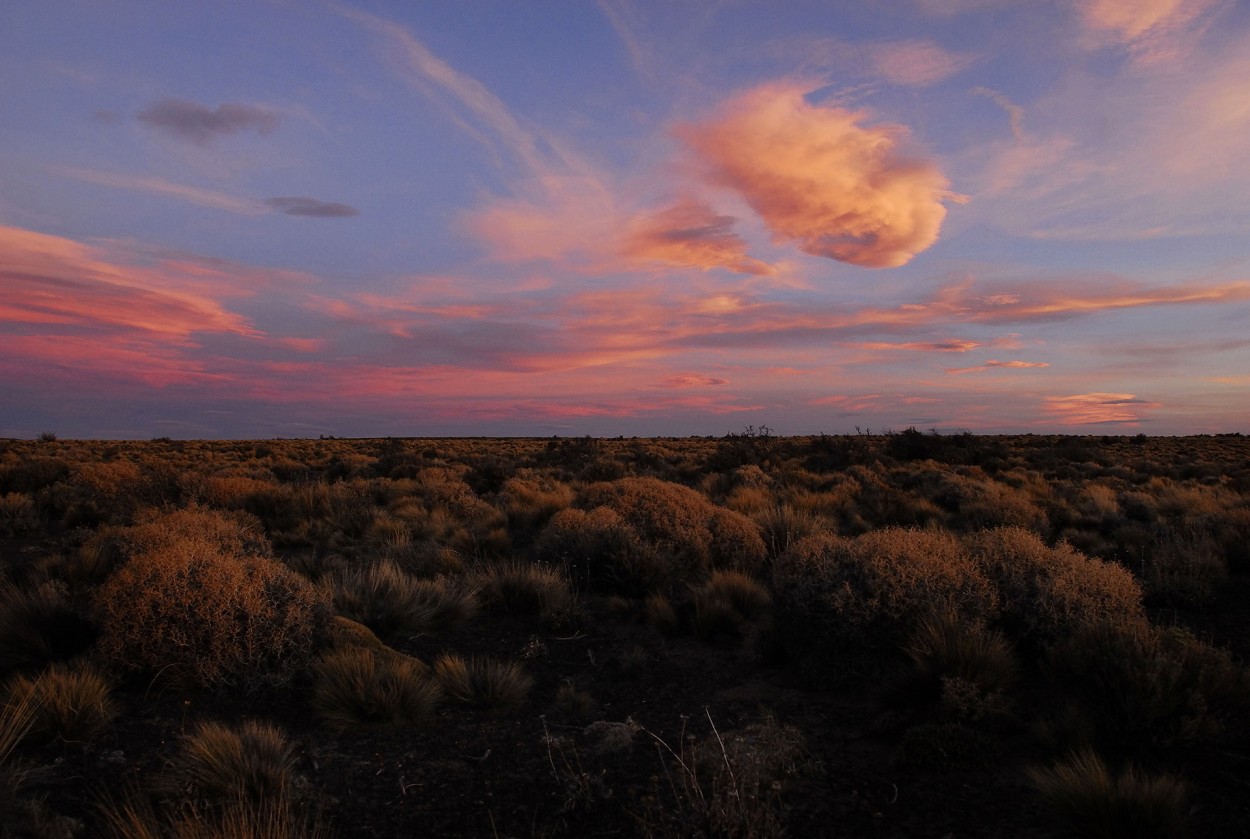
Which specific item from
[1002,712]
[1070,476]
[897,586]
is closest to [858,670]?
[897,586]

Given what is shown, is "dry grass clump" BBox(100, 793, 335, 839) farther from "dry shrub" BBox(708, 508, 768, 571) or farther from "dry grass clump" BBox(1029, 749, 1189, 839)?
"dry shrub" BBox(708, 508, 768, 571)

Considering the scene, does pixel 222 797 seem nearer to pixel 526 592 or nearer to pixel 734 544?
pixel 526 592

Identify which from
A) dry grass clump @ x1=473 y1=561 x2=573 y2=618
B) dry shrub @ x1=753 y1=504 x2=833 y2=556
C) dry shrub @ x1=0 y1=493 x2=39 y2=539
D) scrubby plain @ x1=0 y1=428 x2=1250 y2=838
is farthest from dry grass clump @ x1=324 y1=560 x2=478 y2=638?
dry shrub @ x1=0 y1=493 x2=39 y2=539

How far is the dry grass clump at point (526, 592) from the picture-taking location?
8453 mm

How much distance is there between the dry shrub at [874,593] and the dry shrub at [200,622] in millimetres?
4665

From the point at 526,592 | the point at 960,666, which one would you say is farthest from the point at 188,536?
the point at 960,666

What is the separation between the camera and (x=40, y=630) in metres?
6.41

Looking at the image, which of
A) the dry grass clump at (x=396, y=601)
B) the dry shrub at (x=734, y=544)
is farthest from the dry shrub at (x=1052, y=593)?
the dry grass clump at (x=396, y=601)

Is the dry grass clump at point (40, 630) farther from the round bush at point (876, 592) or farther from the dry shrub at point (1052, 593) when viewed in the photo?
the dry shrub at point (1052, 593)

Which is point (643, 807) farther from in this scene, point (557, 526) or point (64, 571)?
point (64, 571)

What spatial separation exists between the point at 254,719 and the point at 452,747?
5.36 ft

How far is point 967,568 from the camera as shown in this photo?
697 cm

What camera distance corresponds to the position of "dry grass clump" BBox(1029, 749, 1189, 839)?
3.80 metres

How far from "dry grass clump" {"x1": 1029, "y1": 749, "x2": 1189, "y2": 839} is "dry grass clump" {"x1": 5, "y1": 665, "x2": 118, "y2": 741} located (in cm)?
640
